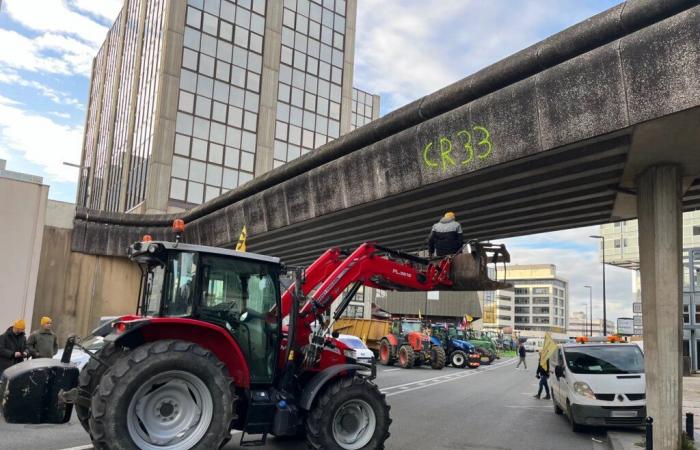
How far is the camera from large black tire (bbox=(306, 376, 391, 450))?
700 cm

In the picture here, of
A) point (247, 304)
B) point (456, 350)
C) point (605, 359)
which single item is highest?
point (247, 304)

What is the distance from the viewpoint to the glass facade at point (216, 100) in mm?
42750

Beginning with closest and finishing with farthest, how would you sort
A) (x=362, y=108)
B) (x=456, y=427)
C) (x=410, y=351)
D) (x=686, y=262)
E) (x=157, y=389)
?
1. (x=157, y=389)
2. (x=456, y=427)
3. (x=410, y=351)
4. (x=686, y=262)
5. (x=362, y=108)

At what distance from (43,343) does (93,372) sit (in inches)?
223

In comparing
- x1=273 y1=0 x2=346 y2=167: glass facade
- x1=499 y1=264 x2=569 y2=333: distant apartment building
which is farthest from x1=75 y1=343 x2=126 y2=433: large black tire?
x1=499 y1=264 x2=569 y2=333: distant apartment building

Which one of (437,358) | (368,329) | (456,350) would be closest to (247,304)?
(437,358)

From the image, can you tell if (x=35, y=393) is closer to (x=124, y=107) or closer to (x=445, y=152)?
(x=445, y=152)

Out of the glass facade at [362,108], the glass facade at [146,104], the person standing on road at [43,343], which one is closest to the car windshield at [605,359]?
the person standing on road at [43,343]

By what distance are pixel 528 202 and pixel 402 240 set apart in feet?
18.8

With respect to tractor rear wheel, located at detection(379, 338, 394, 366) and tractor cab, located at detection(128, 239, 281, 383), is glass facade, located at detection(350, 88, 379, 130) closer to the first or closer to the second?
tractor rear wheel, located at detection(379, 338, 394, 366)

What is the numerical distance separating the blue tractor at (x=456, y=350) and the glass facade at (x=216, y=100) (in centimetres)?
2074

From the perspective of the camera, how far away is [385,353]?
94.1ft

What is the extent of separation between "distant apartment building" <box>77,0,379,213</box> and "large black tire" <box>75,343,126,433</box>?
118 ft

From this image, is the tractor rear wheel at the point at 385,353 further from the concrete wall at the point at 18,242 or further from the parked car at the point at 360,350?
the concrete wall at the point at 18,242
